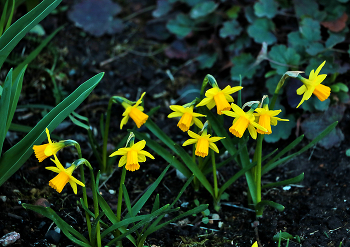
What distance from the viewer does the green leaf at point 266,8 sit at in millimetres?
2766

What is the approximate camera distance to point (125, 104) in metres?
1.84

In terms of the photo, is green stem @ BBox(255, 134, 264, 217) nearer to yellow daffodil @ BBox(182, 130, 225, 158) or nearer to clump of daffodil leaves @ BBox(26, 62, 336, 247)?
clump of daffodil leaves @ BBox(26, 62, 336, 247)

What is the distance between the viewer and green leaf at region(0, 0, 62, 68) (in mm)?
1657

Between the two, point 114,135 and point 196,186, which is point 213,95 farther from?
point 114,135

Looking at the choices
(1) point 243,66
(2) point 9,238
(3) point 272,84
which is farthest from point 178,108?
(1) point 243,66

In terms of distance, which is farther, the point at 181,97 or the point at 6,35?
the point at 181,97

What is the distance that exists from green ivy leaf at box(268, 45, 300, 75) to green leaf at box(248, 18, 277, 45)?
0.22 meters

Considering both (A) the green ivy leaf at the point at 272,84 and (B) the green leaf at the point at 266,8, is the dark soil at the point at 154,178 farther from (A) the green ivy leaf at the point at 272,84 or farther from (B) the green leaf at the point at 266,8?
(B) the green leaf at the point at 266,8

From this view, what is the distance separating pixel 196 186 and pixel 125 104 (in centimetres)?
66

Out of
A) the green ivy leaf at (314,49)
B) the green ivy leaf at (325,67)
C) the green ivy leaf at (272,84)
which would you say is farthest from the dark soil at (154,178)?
the green ivy leaf at (314,49)

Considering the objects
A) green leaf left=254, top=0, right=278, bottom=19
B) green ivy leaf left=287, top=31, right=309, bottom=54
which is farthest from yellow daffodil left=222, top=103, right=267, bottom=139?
green leaf left=254, top=0, right=278, bottom=19

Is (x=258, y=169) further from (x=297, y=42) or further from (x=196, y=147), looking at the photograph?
(x=297, y=42)

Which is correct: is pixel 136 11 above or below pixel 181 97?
above

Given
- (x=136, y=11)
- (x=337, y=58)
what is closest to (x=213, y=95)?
(x=337, y=58)
